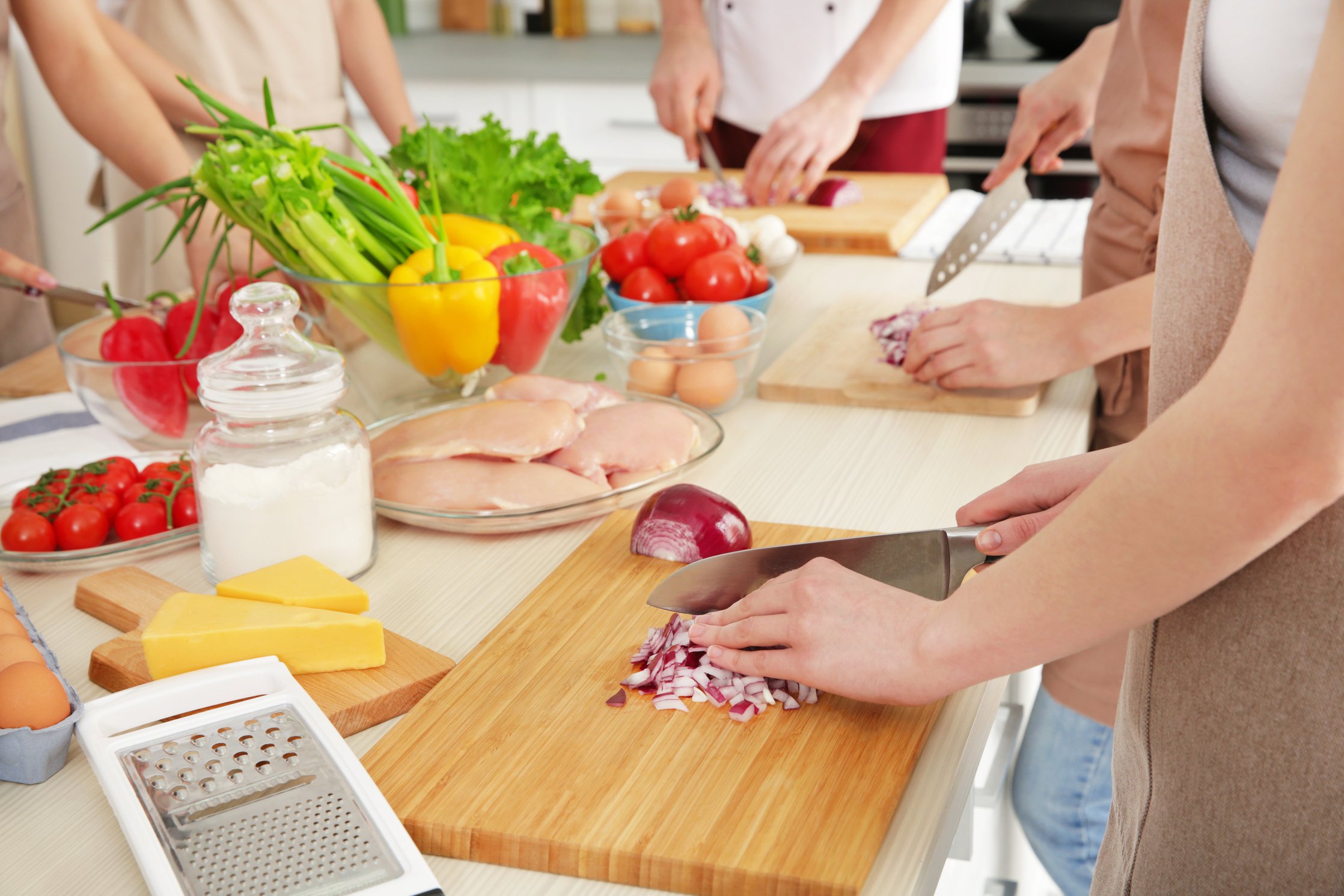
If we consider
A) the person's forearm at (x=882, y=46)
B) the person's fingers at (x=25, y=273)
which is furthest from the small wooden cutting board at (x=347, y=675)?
the person's forearm at (x=882, y=46)

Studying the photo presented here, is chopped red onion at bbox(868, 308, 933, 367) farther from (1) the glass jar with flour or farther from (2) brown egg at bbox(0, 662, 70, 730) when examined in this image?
(2) brown egg at bbox(0, 662, 70, 730)

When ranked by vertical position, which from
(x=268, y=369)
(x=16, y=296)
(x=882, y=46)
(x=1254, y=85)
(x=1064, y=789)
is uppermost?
(x=1254, y=85)

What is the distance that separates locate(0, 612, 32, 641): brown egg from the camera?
2.37ft

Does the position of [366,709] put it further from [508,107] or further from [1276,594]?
[508,107]

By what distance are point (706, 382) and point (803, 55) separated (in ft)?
4.65

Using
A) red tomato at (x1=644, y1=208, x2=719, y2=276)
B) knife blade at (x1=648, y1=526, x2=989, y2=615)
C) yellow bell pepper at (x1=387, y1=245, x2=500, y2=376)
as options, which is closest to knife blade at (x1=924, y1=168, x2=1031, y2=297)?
red tomato at (x1=644, y1=208, x2=719, y2=276)

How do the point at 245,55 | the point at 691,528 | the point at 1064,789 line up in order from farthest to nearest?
the point at 245,55
the point at 1064,789
the point at 691,528

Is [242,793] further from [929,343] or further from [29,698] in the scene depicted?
[929,343]

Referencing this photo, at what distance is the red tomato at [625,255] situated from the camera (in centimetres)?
145

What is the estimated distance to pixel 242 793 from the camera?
62cm

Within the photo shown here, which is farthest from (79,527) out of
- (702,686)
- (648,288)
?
(648,288)

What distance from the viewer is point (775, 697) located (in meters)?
0.73

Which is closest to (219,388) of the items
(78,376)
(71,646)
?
(71,646)

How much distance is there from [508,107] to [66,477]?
2896 mm
